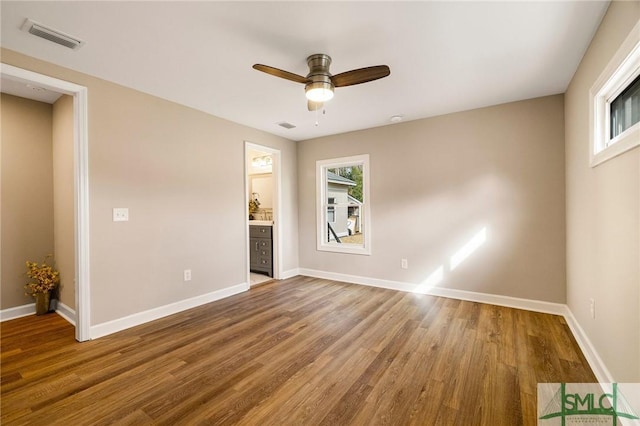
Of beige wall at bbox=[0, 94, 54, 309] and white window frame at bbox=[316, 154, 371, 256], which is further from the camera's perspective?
white window frame at bbox=[316, 154, 371, 256]

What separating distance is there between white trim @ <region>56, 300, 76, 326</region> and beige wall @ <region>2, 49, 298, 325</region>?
2.26 ft

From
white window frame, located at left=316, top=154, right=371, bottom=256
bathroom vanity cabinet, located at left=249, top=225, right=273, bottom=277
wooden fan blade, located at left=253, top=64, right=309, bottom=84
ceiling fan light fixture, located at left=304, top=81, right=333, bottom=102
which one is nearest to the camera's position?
wooden fan blade, located at left=253, top=64, right=309, bottom=84

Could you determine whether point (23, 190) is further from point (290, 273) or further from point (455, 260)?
point (455, 260)

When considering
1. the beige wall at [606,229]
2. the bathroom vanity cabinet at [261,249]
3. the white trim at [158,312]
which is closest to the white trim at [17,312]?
the white trim at [158,312]

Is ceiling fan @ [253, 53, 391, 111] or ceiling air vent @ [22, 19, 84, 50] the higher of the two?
ceiling air vent @ [22, 19, 84, 50]

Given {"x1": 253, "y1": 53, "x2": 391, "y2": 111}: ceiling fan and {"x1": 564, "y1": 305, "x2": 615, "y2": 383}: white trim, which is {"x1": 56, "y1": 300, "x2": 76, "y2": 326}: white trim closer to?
{"x1": 253, "y1": 53, "x2": 391, "y2": 111}: ceiling fan

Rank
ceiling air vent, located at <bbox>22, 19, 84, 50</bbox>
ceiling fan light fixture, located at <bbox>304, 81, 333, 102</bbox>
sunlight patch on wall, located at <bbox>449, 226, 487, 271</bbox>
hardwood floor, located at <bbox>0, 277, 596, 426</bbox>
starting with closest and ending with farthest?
hardwood floor, located at <bbox>0, 277, 596, 426</bbox>, ceiling air vent, located at <bbox>22, 19, 84, 50</bbox>, ceiling fan light fixture, located at <bbox>304, 81, 333, 102</bbox>, sunlight patch on wall, located at <bbox>449, 226, 487, 271</bbox>

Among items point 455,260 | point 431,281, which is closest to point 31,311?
point 431,281

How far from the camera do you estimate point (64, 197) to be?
3.27 meters

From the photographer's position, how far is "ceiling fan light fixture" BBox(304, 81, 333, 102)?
7.49 feet

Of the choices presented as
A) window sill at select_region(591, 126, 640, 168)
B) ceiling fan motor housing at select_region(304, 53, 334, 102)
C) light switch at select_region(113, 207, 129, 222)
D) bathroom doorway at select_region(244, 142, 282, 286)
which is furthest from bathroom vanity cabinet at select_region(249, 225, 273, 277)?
window sill at select_region(591, 126, 640, 168)

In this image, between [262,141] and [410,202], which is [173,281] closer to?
[262,141]

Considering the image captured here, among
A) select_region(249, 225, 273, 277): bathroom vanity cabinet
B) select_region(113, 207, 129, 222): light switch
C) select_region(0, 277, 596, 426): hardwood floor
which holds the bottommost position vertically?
select_region(0, 277, 596, 426): hardwood floor

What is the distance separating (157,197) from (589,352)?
438 cm
